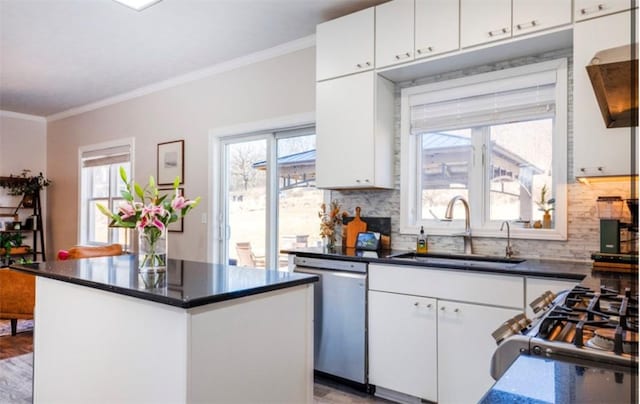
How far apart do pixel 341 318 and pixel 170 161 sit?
9.75ft

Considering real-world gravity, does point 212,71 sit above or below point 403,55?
above

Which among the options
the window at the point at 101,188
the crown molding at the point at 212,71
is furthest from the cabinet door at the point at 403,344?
the window at the point at 101,188

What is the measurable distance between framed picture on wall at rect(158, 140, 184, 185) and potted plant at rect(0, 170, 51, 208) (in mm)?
2680

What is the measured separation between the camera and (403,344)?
8.71 feet

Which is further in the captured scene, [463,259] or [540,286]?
[463,259]

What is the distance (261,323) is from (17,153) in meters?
6.27

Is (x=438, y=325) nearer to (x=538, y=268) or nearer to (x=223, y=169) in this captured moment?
(x=538, y=268)

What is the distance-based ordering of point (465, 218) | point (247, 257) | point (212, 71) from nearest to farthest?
point (465, 218) → point (247, 257) → point (212, 71)

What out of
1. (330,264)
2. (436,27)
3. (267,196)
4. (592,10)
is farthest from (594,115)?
(267,196)

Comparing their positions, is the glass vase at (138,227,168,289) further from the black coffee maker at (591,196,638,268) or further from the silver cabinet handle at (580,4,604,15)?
the silver cabinet handle at (580,4,604,15)

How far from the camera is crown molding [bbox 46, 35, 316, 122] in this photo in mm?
3791

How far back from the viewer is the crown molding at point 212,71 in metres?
3.79

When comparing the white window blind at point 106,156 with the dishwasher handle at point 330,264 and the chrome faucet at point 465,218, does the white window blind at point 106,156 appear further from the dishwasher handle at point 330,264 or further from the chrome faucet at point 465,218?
the chrome faucet at point 465,218

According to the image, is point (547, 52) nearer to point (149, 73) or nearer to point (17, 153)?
point (149, 73)
